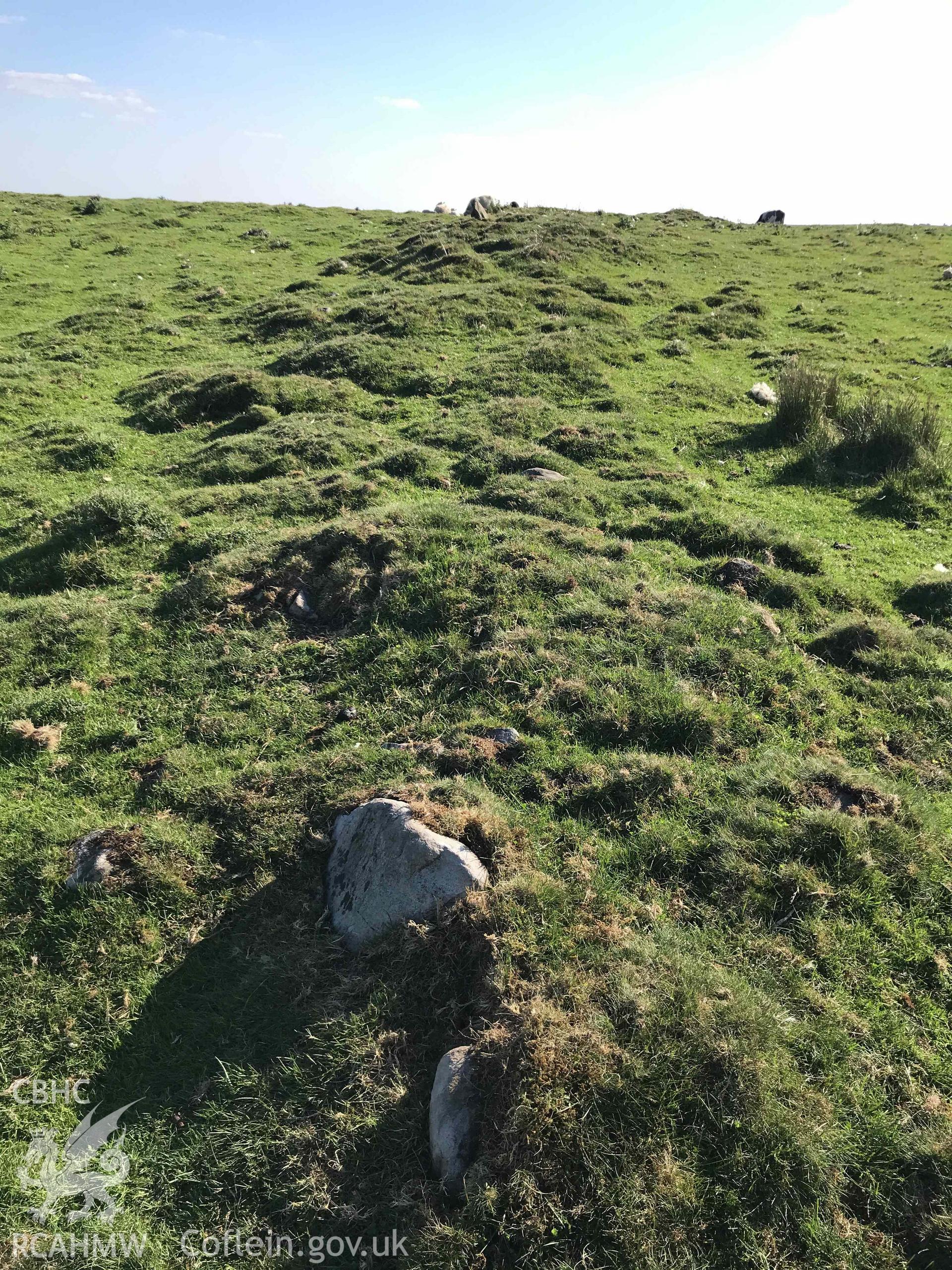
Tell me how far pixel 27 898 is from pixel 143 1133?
2.19 metres

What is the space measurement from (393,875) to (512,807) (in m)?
1.24

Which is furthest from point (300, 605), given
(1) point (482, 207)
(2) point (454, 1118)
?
(1) point (482, 207)

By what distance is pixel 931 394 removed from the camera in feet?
50.2

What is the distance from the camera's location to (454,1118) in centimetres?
368

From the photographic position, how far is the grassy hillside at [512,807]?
358 centimetres

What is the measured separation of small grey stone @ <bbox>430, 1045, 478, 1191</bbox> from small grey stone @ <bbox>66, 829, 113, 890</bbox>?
310 centimetres

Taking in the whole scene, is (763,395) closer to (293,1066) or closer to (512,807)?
(512,807)

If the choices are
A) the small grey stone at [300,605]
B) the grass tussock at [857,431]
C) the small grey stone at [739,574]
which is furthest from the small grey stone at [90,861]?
the grass tussock at [857,431]

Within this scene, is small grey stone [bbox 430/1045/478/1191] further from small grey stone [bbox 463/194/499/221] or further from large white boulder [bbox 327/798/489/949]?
small grey stone [bbox 463/194/499/221]

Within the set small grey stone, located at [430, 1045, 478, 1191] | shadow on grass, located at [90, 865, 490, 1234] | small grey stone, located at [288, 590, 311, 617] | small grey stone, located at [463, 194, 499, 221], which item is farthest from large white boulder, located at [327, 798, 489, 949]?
small grey stone, located at [463, 194, 499, 221]

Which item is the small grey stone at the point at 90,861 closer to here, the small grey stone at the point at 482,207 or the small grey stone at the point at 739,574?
the small grey stone at the point at 739,574

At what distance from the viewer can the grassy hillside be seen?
11.7 ft

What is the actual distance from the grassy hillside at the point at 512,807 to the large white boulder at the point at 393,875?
182mm

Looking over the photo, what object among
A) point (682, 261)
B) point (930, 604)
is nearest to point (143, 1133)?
point (930, 604)
